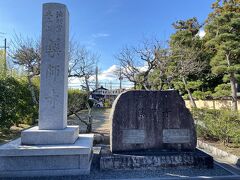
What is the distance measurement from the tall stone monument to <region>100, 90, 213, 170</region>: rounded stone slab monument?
2.44ft

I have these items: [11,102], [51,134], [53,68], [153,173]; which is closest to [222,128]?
[153,173]

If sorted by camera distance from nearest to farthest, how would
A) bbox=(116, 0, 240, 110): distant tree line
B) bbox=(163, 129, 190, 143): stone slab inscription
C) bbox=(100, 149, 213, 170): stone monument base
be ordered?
bbox=(100, 149, 213, 170): stone monument base < bbox=(163, 129, 190, 143): stone slab inscription < bbox=(116, 0, 240, 110): distant tree line

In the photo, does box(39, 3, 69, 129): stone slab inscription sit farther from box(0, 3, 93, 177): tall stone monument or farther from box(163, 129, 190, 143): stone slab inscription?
box(163, 129, 190, 143): stone slab inscription

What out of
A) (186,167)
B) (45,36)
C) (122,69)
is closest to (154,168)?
(186,167)

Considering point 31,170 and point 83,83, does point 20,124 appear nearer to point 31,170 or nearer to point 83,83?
point 83,83

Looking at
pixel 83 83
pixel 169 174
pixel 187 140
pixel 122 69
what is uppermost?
pixel 122 69

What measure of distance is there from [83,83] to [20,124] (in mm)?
3950

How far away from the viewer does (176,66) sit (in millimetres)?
14156

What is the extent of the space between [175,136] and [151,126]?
1.87 feet

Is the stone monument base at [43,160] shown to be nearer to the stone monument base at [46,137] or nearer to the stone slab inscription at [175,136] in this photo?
the stone monument base at [46,137]

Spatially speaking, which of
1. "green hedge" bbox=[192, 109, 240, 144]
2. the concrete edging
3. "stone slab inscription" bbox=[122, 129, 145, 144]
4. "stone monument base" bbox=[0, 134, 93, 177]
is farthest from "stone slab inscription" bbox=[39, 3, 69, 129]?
"green hedge" bbox=[192, 109, 240, 144]

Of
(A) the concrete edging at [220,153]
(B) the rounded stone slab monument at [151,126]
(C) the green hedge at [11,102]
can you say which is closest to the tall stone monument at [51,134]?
(B) the rounded stone slab monument at [151,126]

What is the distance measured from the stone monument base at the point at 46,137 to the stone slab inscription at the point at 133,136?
1113 millimetres

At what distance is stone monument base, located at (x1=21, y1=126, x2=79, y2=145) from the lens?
14.3ft
